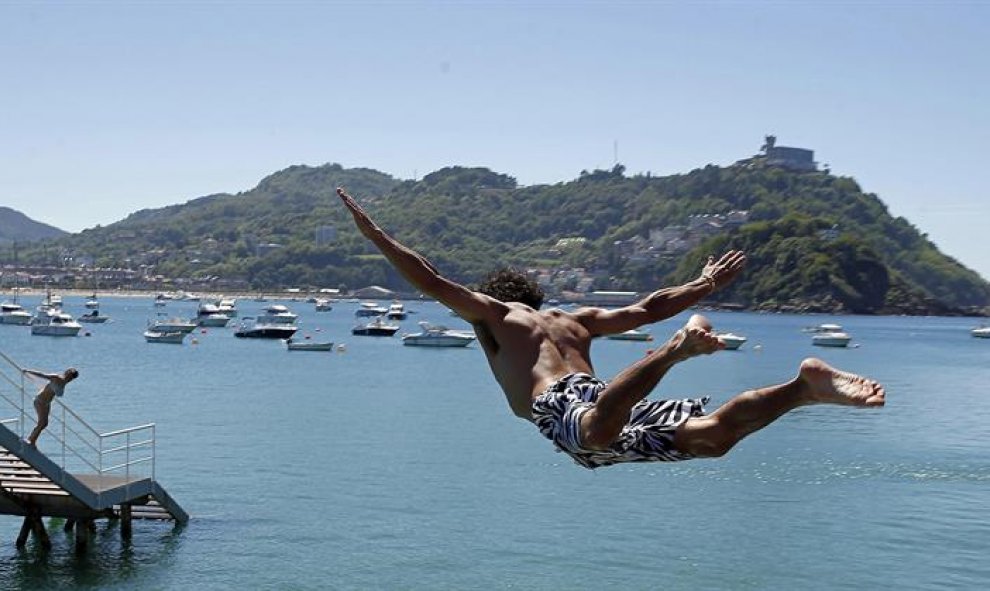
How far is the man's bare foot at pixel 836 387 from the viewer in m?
6.51

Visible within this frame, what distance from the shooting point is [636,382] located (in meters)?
7.19

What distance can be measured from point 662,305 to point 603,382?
1117mm

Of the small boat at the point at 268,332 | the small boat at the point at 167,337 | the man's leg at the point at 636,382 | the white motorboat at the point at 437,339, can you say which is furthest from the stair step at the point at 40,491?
the small boat at the point at 268,332

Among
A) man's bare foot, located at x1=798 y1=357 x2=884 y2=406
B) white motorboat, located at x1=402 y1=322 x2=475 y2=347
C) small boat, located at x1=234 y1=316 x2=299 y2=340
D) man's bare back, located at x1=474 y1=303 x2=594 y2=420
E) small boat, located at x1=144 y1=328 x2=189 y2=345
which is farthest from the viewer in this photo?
small boat, located at x1=234 y1=316 x2=299 y2=340

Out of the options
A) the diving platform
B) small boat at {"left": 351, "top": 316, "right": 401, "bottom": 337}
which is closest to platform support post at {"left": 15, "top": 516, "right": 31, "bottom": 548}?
the diving platform

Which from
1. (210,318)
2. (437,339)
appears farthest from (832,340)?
(210,318)

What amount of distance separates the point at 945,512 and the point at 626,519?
1067 cm

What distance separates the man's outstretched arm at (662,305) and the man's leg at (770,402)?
4.46 feet

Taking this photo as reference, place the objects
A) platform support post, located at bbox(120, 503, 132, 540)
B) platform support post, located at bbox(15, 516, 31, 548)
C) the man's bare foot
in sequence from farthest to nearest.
→ platform support post, located at bbox(120, 503, 132, 540) → platform support post, located at bbox(15, 516, 31, 548) → the man's bare foot

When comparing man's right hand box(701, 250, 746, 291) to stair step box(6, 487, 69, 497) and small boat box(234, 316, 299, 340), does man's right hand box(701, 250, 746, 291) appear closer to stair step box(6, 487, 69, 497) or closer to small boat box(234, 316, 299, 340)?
stair step box(6, 487, 69, 497)

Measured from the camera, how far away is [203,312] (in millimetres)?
174000

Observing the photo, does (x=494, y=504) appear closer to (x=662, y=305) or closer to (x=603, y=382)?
(x=662, y=305)

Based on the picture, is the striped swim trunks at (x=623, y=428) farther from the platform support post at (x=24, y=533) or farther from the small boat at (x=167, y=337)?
the small boat at (x=167, y=337)

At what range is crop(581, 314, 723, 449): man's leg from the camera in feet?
21.6
